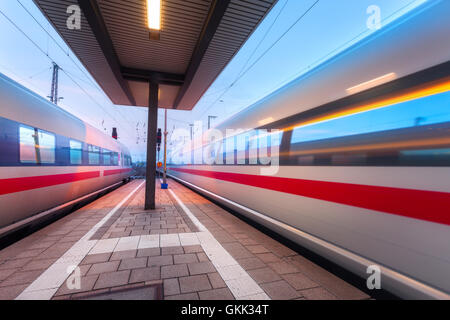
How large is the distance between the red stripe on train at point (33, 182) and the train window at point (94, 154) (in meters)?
1.51

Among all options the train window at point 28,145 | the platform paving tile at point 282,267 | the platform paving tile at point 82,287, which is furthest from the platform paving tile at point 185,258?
the train window at point 28,145

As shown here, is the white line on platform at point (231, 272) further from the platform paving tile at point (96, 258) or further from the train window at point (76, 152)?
the train window at point (76, 152)

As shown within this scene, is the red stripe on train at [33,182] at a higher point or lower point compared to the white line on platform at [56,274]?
higher

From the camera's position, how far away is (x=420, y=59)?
199cm

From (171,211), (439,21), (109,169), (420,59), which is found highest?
(439,21)

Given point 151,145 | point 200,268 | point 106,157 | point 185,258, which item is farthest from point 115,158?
point 200,268

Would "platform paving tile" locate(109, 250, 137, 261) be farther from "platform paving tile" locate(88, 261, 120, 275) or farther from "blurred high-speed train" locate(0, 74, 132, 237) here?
"blurred high-speed train" locate(0, 74, 132, 237)

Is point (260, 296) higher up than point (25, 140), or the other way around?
point (25, 140)

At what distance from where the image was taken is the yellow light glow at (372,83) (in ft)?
7.28

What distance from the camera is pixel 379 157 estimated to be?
7.41 feet

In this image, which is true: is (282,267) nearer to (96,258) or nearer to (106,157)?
(96,258)

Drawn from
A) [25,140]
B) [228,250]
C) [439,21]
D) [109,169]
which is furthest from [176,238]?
[109,169]

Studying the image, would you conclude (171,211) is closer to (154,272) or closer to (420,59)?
Result: (154,272)

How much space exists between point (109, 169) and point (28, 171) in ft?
22.7
